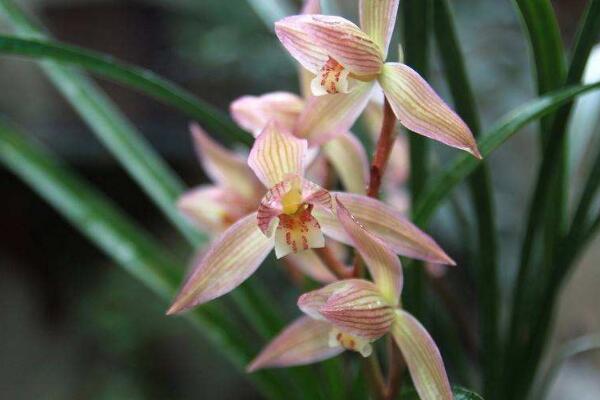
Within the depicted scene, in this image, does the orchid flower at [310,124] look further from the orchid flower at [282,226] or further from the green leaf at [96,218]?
the green leaf at [96,218]

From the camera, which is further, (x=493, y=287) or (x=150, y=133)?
(x=150, y=133)

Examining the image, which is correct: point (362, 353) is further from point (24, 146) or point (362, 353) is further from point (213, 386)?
point (213, 386)

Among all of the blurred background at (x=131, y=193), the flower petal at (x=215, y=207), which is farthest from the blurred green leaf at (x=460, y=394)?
the blurred background at (x=131, y=193)

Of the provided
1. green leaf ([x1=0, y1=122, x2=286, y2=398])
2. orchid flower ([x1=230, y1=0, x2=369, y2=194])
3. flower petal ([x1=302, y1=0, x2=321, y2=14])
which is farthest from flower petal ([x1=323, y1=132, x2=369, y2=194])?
green leaf ([x1=0, y1=122, x2=286, y2=398])

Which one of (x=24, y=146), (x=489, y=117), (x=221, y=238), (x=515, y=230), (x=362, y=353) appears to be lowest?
(x=515, y=230)

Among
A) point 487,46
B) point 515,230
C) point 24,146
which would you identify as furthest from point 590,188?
point 487,46

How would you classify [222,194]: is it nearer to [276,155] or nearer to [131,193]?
[276,155]

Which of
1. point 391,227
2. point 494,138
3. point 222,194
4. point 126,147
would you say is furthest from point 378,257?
point 126,147
